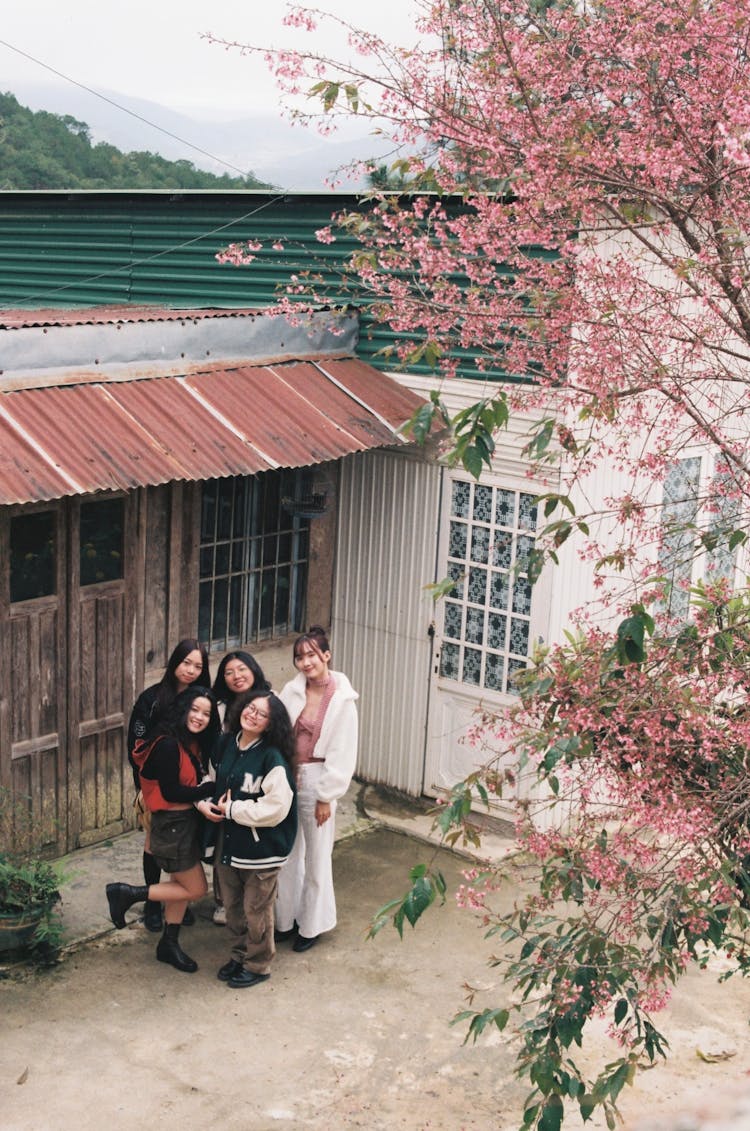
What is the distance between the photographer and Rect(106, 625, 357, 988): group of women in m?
6.73

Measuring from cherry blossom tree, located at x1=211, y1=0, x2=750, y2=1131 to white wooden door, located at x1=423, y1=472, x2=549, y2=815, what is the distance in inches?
116

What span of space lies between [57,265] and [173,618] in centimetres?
515

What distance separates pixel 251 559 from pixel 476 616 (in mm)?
1653

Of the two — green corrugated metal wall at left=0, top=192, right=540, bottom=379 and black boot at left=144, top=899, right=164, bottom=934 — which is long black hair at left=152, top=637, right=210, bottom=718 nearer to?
black boot at left=144, top=899, right=164, bottom=934

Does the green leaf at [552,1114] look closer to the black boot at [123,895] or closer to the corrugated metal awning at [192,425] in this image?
the black boot at [123,895]

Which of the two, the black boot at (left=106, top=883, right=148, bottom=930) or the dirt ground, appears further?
the black boot at (left=106, top=883, right=148, bottom=930)

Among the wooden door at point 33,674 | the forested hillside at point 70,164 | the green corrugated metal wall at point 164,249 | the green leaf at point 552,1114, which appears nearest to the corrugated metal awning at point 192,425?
the green corrugated metal wall at point 164,249

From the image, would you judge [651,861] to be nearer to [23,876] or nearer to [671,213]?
[671,213]

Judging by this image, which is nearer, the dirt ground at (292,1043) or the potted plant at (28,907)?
the dirt ground at (292,1043)

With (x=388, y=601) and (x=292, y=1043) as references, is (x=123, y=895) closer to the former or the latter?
(x=292, y=1043)

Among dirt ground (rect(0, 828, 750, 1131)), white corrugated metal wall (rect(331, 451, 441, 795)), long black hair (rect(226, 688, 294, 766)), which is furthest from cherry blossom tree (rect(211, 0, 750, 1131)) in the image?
white corrugated metal wall (rect(331, 451, 441, 795))

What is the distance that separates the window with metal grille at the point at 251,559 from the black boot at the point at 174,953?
251 centimetres

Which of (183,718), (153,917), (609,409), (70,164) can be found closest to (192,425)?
(183,718)

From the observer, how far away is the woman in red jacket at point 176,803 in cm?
685
